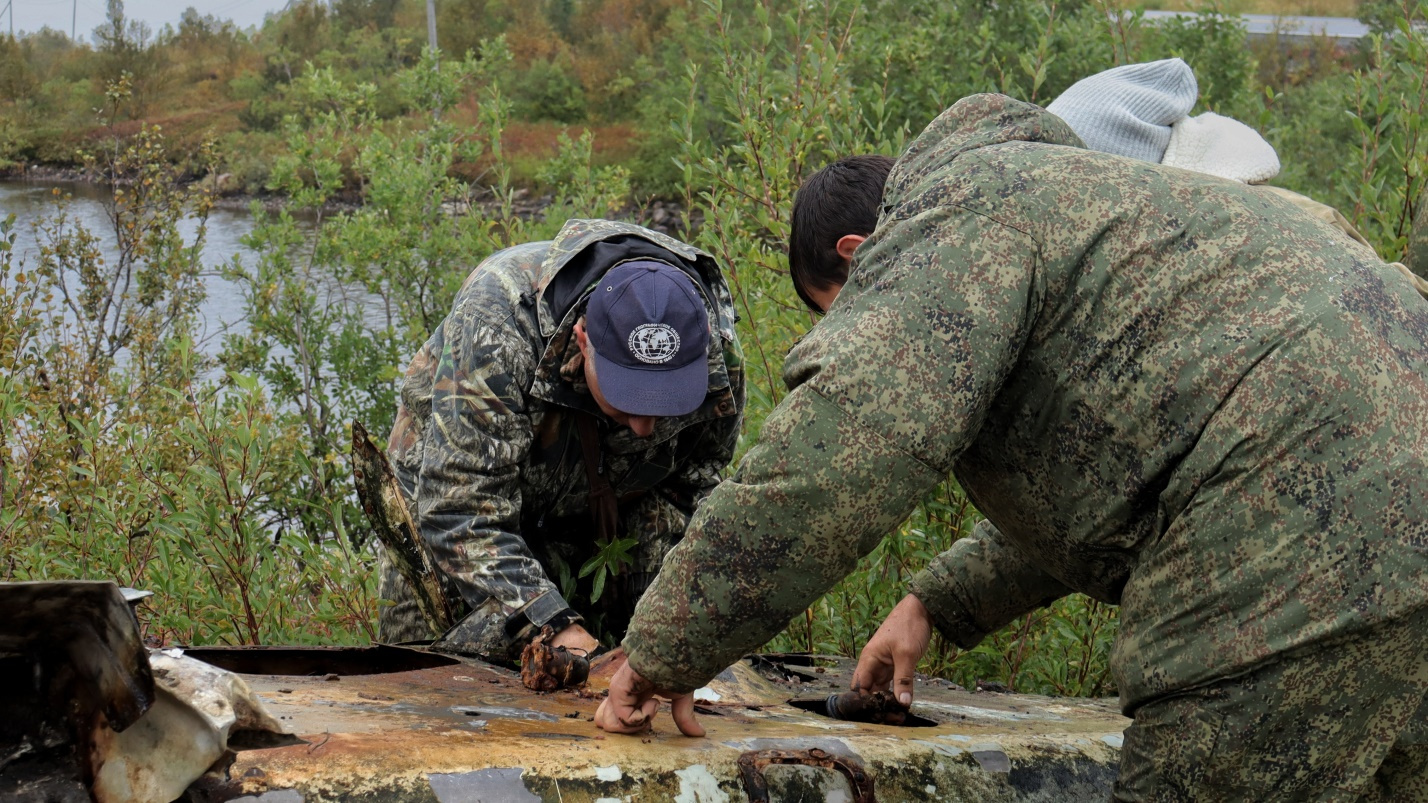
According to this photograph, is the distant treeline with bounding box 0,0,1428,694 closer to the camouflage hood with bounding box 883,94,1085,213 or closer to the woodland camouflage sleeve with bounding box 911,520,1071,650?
the woodland camouflage sleeve with bounding box 911,520,1071,650

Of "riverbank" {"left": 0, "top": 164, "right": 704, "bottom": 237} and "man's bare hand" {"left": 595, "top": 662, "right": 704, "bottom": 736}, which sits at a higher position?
"riverbank" {"left": 0, "top": 164, "right": 704, "bottom": 237}

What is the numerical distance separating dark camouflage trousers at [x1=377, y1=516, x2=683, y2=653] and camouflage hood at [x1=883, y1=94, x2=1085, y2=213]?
1.74m

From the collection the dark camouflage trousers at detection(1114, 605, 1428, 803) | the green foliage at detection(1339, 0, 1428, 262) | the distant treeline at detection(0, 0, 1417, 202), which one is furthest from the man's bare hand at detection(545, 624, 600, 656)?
the green foliage at detection(1339, 0, 1428, 262)

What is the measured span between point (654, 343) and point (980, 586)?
0.95 metres

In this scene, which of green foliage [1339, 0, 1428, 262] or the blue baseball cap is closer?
the blue baseball cap

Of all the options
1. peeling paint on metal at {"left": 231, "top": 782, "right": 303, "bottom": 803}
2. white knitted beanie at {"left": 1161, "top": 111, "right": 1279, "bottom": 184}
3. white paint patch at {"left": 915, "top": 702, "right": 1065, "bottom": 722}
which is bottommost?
white paint patch at {"left": 915, "top": 702, "right": 1065, "bottom": 722}

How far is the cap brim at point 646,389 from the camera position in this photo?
3.01 m

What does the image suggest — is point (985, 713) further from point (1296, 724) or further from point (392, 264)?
point (392, 264)

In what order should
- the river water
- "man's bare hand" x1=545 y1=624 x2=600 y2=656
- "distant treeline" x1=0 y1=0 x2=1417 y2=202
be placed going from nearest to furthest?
"man's bare hand" x1=545 y1=624 x2=600 y2=656 < "distant treeline" x1=0 y1=0 x2=1417 y2=202 < the river water

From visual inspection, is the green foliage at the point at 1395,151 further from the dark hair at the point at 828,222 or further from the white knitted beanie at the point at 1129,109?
the dark hair at the point at 828,222

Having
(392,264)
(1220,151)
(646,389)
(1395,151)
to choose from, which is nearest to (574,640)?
(646,389)

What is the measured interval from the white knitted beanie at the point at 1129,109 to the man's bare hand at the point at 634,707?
1.43 metres

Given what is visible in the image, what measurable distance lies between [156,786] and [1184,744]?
1524 millimetres

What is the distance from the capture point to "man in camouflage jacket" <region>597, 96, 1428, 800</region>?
6.05ft
